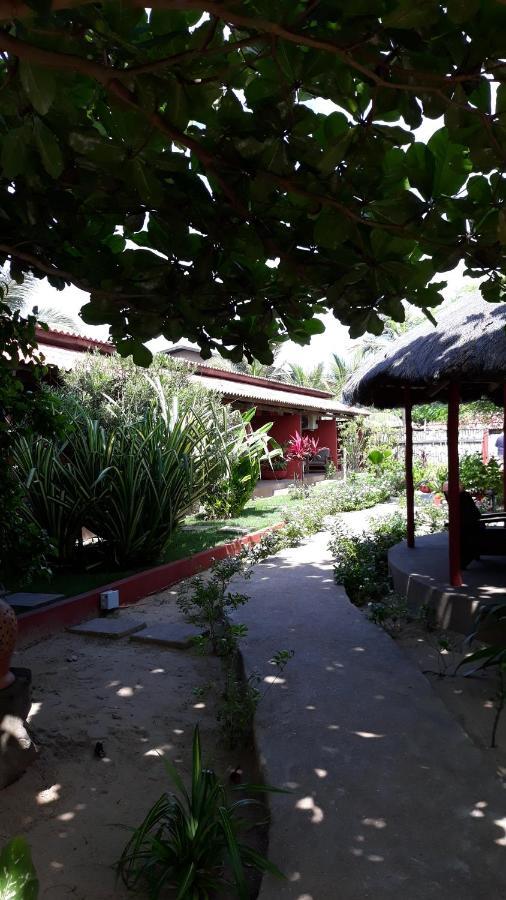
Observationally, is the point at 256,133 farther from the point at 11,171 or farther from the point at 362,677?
the point at 362,677

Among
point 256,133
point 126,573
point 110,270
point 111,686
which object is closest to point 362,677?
point 111,686

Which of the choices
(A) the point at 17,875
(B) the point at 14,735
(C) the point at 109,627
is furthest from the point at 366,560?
(A) the point at 17,875

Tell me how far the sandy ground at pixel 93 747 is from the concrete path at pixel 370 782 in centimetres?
47

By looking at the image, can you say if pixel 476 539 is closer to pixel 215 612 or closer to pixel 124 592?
pixel 215 612

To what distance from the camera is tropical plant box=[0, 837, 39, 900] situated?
163 cm

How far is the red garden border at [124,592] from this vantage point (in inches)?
219

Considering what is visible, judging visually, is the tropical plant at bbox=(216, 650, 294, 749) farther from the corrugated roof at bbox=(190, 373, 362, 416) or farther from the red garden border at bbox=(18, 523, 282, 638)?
the corrugated roof at bbox=(190, 373, 362, 416)

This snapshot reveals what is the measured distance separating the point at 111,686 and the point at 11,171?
370 centimetres

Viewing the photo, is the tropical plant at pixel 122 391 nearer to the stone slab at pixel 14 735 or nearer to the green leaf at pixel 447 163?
the stone slab at pixel 14 735

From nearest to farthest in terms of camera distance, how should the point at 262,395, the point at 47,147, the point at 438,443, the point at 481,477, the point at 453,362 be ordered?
the point at 47,147, the point at 453,362, the point at 481,477, the point at 262,395, the point at 438,443

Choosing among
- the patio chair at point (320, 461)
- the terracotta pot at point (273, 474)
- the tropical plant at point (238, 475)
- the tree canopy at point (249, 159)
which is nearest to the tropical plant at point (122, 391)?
the tropical plant at point (238, 475)

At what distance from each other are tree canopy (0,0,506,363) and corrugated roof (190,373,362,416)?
853 centimetres

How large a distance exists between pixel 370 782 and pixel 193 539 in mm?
6835

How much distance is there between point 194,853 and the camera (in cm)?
239
